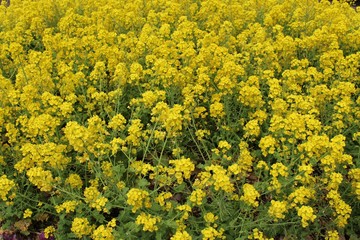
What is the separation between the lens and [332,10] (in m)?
6.52

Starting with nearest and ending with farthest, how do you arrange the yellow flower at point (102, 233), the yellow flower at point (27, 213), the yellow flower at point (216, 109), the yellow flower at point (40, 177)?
the yellow flower at point (102, 233)
the yellow flower at point (40, 177)
the yellow flower at point (27, 213)
the yellow flower at point (216, 109)

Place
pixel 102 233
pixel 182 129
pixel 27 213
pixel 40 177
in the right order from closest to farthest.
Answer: pixel 102 233, pixel 40 177, pixel 27 213, pixel 182 129

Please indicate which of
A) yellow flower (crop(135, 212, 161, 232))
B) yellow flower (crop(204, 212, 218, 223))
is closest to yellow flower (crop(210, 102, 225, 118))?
yellow flower (crop(204, 212, 218, 223))

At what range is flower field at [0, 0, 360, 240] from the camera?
3.92m

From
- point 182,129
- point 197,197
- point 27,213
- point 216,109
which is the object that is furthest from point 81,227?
point 216,109

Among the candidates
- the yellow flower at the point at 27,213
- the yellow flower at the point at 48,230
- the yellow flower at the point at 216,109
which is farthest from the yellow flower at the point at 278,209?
the yellow flower at the point at 27,213

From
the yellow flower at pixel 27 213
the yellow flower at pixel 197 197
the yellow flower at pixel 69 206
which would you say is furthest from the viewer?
the yellow flower at pixel 27 213

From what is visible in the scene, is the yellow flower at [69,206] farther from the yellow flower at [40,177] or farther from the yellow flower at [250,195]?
the yellow flower at [250,195]

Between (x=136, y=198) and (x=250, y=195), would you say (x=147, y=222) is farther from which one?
(x=250, y=195)

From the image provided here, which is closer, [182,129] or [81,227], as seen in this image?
[81,227]

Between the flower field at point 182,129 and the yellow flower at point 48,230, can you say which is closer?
the flower field at point 182,129

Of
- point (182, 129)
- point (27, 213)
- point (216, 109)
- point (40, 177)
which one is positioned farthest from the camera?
point (182, 129)

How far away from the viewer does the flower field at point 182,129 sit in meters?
3.92

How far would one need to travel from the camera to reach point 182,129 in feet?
16.0
